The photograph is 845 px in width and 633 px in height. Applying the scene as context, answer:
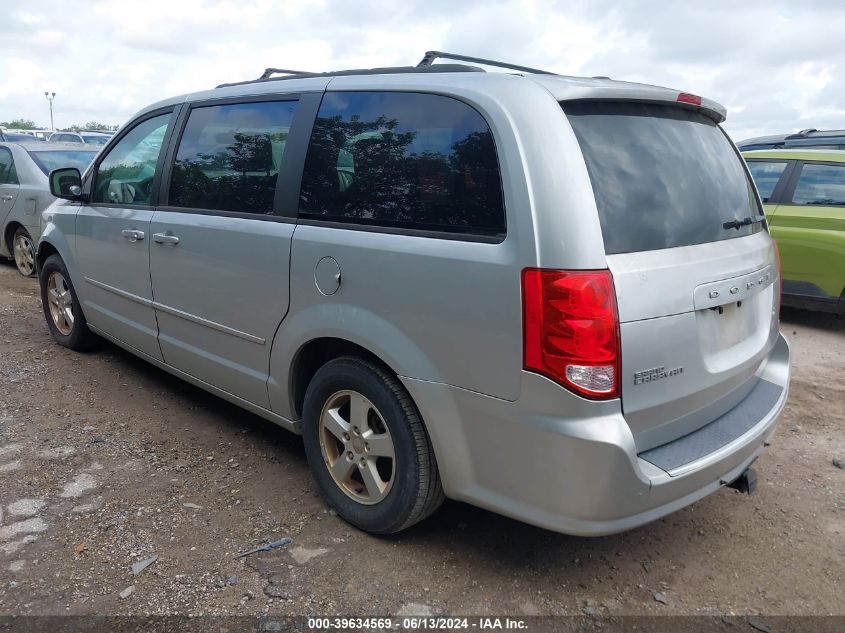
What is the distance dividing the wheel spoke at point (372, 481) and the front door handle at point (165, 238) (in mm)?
1660

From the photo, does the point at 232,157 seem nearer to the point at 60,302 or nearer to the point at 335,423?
the point at 335,423

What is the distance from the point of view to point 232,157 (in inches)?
138

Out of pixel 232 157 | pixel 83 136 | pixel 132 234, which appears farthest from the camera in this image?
pixel 83 136

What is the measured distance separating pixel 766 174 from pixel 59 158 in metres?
7.75

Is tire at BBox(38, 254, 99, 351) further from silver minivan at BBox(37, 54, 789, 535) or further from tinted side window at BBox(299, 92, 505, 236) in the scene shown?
tinted side window at BBox(299, 92, 505, 236)

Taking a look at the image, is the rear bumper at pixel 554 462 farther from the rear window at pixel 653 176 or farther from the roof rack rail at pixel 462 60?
the roof rack rail at pixel 462 60

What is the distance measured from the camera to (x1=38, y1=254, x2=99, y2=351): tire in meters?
5.09

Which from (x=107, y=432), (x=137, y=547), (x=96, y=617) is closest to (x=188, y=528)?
(x=137, y=547)

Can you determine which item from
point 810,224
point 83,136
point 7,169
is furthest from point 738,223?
point 83,136

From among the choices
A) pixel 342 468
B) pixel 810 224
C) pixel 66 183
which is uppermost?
pixel 66 183

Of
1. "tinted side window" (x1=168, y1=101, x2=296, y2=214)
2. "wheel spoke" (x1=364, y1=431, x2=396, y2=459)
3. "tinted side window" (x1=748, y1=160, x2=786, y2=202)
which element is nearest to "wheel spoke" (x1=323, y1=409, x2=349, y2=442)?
"wheel spoke" (x1=364, y1=431, x2=396, y2=459)

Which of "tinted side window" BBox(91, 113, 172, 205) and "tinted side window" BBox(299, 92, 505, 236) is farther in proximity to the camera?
"tinted side window" BBox(91, 113, 172, 205)

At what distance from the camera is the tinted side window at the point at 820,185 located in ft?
21.3

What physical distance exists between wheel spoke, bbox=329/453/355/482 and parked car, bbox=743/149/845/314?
17.2ft
